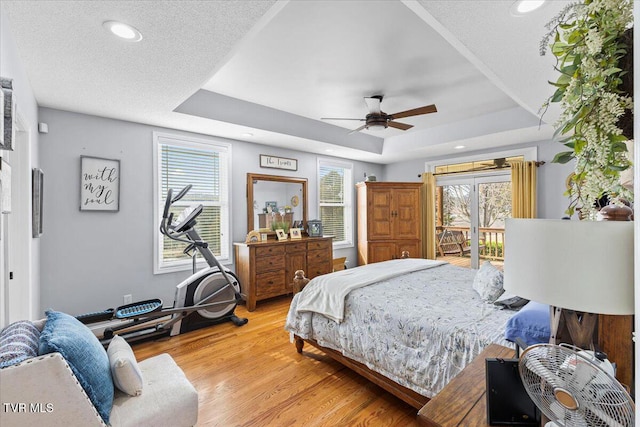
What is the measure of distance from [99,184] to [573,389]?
13.3 feet

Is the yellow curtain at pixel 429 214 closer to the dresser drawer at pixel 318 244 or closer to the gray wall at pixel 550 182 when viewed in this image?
the gray wall at pixel 550 182

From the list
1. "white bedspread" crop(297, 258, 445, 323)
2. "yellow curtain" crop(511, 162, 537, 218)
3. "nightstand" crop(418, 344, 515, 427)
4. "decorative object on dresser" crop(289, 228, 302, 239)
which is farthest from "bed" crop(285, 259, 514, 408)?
"yellow curtain" crop(511, 162, 537, 218)

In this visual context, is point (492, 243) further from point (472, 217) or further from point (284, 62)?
point (284, 62)

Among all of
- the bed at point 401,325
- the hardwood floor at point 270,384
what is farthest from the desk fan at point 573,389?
the hardwood floor at point 270,384

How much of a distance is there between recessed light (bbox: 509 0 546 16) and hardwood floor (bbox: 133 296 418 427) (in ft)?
8.04

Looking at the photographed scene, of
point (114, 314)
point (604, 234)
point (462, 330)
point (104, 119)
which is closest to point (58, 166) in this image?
point (104, 119)

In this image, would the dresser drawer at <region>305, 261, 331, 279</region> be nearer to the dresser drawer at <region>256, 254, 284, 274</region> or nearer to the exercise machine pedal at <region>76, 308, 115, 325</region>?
the dresser drawer at <region>256, 254, 284, 274</region>

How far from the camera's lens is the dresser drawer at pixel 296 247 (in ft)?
14.7

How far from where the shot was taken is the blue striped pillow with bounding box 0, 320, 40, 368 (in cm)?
110

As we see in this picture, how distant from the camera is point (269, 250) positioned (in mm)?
4250

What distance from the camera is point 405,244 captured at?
564cm

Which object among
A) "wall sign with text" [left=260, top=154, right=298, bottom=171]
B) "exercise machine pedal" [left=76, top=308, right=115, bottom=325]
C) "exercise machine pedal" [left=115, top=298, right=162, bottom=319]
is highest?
"wall sign with text" [left=260, top=154, right=298, bottom=171]

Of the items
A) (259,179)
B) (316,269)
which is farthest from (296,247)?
(259,179)

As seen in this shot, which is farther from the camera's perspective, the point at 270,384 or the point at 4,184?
the point at 270,384
